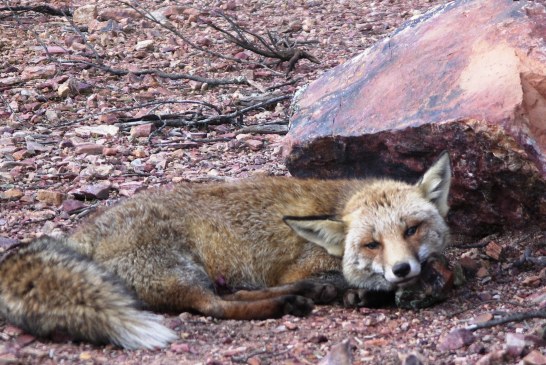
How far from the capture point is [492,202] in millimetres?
6004

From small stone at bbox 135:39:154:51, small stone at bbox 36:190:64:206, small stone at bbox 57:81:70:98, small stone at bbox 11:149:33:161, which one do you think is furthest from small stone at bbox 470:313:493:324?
small stone at bbox 135:39:154:51

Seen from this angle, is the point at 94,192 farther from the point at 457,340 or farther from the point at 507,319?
the point at 507,319

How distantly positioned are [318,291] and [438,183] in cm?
114

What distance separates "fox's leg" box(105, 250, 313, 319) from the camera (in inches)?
209

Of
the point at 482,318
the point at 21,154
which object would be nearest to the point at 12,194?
the point at 21,154

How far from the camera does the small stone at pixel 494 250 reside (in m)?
5.92

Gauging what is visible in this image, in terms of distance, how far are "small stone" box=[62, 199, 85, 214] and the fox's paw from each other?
255 cm

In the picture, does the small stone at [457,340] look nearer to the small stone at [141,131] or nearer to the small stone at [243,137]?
the small stone at [243,137]

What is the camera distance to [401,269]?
5.16 m

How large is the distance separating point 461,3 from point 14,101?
6.19 m

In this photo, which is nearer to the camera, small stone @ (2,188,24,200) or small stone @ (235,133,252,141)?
small stone @ (2,188,24,200)

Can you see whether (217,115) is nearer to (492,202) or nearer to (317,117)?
(317,117)

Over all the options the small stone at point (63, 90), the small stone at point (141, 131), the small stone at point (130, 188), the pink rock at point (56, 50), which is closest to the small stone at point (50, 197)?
the small stone at point (130, 188)

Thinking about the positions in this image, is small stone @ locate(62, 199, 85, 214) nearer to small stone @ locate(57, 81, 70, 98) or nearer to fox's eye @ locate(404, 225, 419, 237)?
fox's eye @ locate(404, 225, 419, 237)
